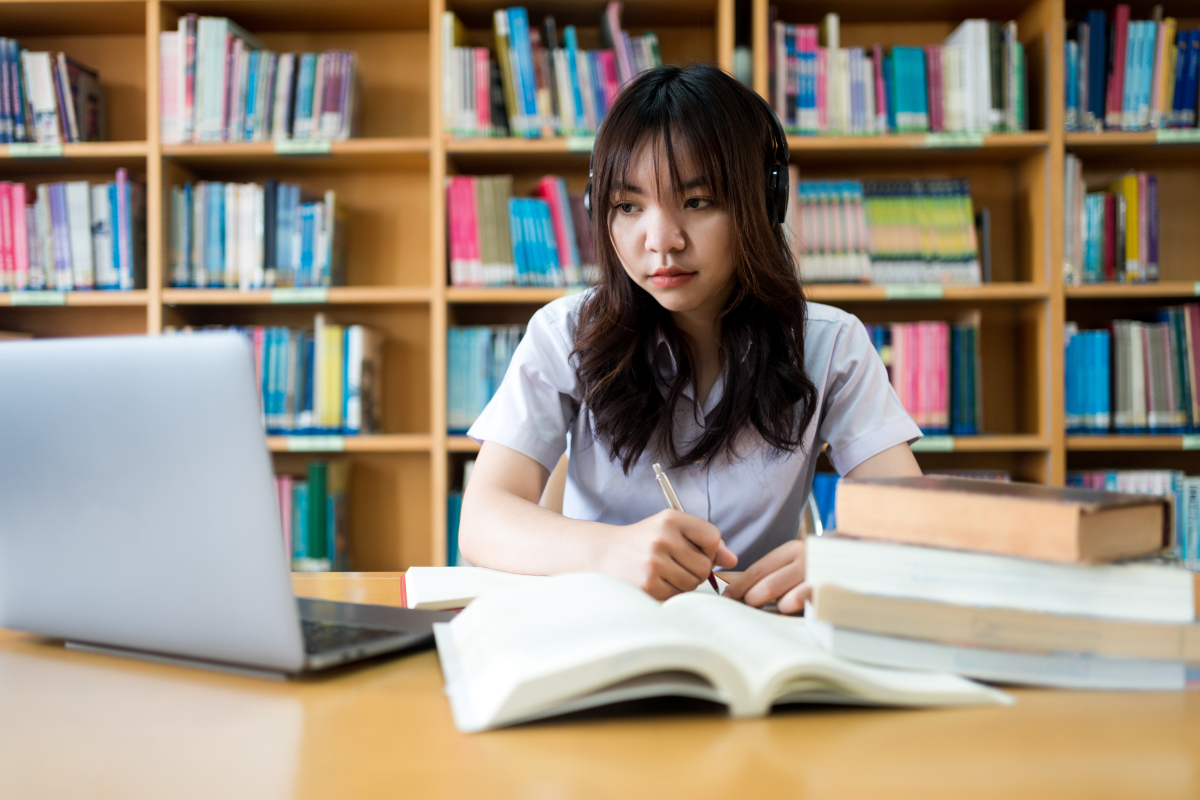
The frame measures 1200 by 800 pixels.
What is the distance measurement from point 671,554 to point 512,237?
1.60 meters

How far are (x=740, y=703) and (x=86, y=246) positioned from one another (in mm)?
2334

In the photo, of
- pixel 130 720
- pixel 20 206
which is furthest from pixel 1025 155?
pixel 20 206

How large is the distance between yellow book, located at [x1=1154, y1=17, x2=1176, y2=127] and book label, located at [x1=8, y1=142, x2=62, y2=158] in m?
2.79

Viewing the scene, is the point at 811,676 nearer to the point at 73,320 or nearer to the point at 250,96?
the point at 250,96

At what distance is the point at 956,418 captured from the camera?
2.21m

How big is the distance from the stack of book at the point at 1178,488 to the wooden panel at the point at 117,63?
9.24 feet

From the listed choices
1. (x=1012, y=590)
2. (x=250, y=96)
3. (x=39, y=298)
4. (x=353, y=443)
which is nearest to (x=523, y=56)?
(x=250, y=96)

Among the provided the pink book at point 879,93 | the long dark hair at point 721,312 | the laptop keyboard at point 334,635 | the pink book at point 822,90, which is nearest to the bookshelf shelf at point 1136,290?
the pink book at point 879,93

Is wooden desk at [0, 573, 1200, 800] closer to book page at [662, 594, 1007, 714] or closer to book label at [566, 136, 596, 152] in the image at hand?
book page at [662, 594, 1007, 714]

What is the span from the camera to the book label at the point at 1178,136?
2104mm

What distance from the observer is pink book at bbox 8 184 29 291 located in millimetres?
2250

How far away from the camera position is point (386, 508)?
2.52 m

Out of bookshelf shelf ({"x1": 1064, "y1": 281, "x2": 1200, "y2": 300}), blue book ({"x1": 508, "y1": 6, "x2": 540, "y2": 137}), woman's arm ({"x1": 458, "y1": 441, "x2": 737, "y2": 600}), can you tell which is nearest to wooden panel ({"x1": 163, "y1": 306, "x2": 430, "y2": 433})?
blue book ({"x1": 508, "y1": 6, "x2": 540, "y2": 137})

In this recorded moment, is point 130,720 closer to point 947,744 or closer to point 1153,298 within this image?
point 947,744
